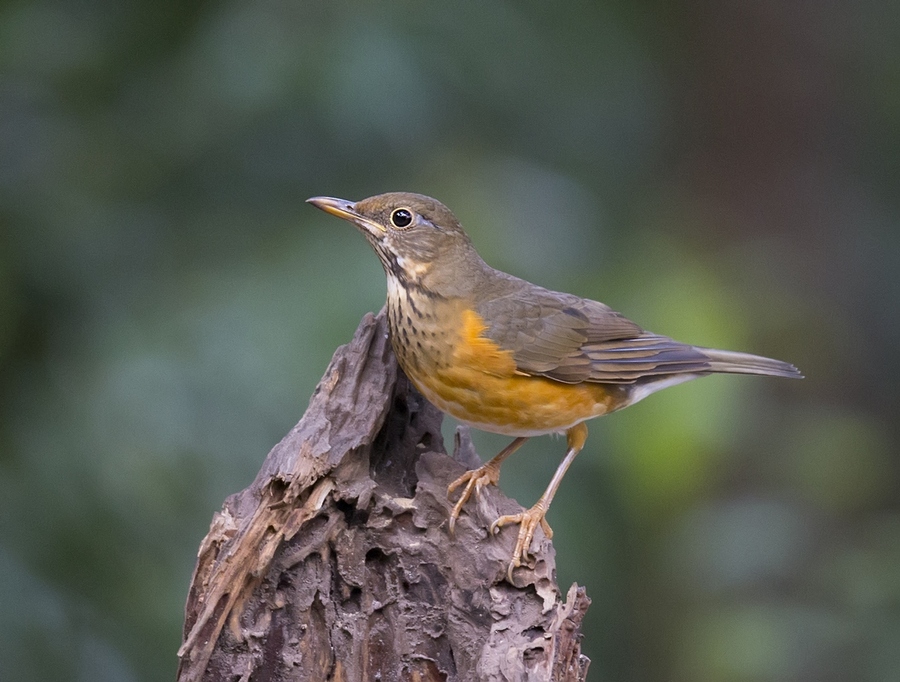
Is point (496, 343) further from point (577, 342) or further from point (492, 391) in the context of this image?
point (577, 342)

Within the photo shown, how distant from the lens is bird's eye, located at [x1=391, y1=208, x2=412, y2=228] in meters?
4.39

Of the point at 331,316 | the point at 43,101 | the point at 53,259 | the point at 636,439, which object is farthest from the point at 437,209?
the point at 43,101

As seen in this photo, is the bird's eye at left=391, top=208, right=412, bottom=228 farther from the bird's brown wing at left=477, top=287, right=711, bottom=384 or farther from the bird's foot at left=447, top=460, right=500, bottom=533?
the bird's foot at left=447, top=460, right=500, bottom=533

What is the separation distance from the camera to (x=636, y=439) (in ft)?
16.7

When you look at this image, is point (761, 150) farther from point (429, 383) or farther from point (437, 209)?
point (429, 383)

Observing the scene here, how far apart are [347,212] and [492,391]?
2.90 feet

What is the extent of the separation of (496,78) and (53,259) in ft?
8.62

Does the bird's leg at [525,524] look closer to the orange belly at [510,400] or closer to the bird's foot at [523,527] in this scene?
the bird's foot at [523,527]

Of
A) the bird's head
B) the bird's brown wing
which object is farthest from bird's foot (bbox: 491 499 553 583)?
the bird's head

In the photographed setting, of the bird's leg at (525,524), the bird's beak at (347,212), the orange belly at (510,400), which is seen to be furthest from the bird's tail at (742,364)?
the bird's beak at (347,212)

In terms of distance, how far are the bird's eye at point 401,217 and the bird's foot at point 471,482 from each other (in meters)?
0.99

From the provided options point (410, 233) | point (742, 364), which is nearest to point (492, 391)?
point (410, 233)

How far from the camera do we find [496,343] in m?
4.27

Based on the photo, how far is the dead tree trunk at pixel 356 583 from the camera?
3414 mm
